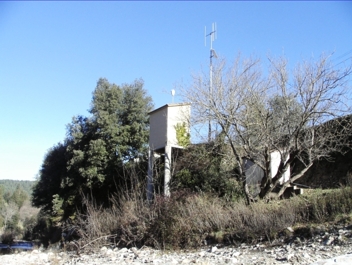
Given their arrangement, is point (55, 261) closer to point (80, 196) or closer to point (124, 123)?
point (80, 196)

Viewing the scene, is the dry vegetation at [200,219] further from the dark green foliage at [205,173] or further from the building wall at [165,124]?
the building wall at [165,124]

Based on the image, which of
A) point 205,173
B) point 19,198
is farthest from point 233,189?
point 19,198

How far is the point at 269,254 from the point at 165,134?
10.5m

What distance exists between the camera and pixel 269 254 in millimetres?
8422

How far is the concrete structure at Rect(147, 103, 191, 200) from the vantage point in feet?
56.2

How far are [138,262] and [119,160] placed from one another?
14581mm

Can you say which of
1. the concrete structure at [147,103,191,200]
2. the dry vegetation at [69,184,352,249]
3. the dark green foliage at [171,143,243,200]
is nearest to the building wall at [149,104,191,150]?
the concrete structure at [147,103,191,200]

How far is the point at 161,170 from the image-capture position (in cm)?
1853

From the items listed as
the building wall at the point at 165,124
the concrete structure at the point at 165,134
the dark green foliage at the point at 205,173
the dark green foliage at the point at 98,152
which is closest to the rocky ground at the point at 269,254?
the dark green foliage at the point at 205,173

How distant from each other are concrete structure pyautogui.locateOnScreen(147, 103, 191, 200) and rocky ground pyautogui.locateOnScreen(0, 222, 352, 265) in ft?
19.9

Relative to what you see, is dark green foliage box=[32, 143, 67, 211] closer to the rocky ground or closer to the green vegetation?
the green vegetation

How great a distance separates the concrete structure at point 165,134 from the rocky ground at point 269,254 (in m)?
6.08

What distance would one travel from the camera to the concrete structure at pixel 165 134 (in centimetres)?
1712

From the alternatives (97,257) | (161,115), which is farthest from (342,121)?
(97,257)
